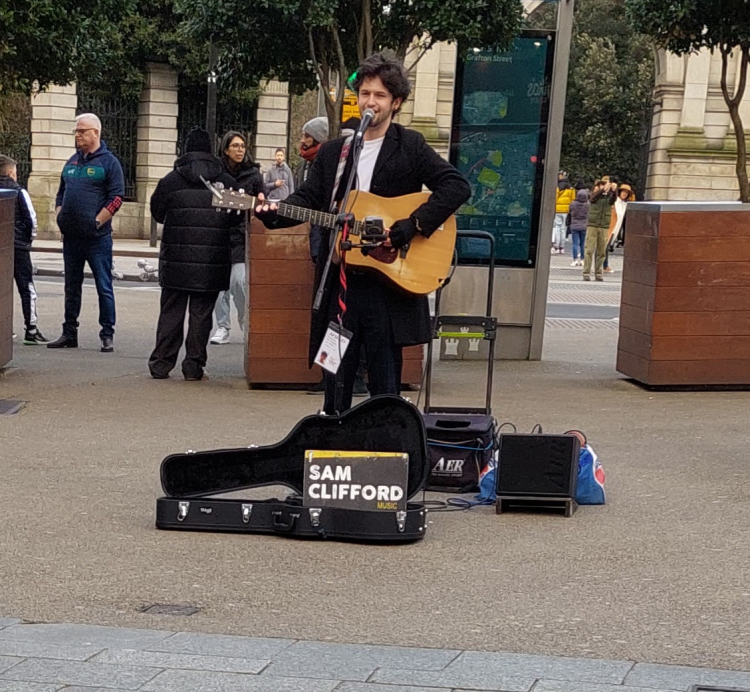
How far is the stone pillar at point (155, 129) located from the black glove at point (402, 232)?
27.7 m

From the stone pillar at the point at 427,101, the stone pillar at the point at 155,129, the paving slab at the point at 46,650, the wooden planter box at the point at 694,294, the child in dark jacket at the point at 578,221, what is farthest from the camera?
the stone pillar at the point at 427,101

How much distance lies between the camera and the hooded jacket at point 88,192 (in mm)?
12680

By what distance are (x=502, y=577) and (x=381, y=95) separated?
227cm

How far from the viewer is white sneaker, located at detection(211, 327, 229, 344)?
14023 millimetres

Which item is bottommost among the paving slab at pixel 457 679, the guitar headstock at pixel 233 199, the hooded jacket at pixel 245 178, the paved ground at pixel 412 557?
the paved ground at pixel 412 557

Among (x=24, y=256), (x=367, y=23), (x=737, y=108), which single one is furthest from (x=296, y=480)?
(x=737, y=108)

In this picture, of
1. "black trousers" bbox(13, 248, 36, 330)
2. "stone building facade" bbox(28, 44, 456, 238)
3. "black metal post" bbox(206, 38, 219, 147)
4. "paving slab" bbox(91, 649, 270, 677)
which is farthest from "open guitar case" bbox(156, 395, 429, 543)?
"stone building facade" bbox(28, 44, 456, 238)

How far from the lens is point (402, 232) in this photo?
6.89m

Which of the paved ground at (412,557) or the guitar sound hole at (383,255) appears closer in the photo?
the paved ground at (412,557)

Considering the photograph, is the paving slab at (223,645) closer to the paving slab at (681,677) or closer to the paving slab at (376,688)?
the paving slab at (376,688)

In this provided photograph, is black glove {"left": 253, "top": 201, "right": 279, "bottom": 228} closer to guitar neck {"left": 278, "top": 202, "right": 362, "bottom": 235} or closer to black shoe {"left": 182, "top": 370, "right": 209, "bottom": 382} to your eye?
guitar neck {"left": 278, "top": 202, "right": 362, "bottom": 235}

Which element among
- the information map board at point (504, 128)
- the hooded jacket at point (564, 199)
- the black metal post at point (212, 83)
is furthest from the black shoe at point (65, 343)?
the hooded jacket at point (564, 199)

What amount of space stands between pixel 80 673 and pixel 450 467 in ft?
10.9

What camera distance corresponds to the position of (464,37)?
40.5ft
